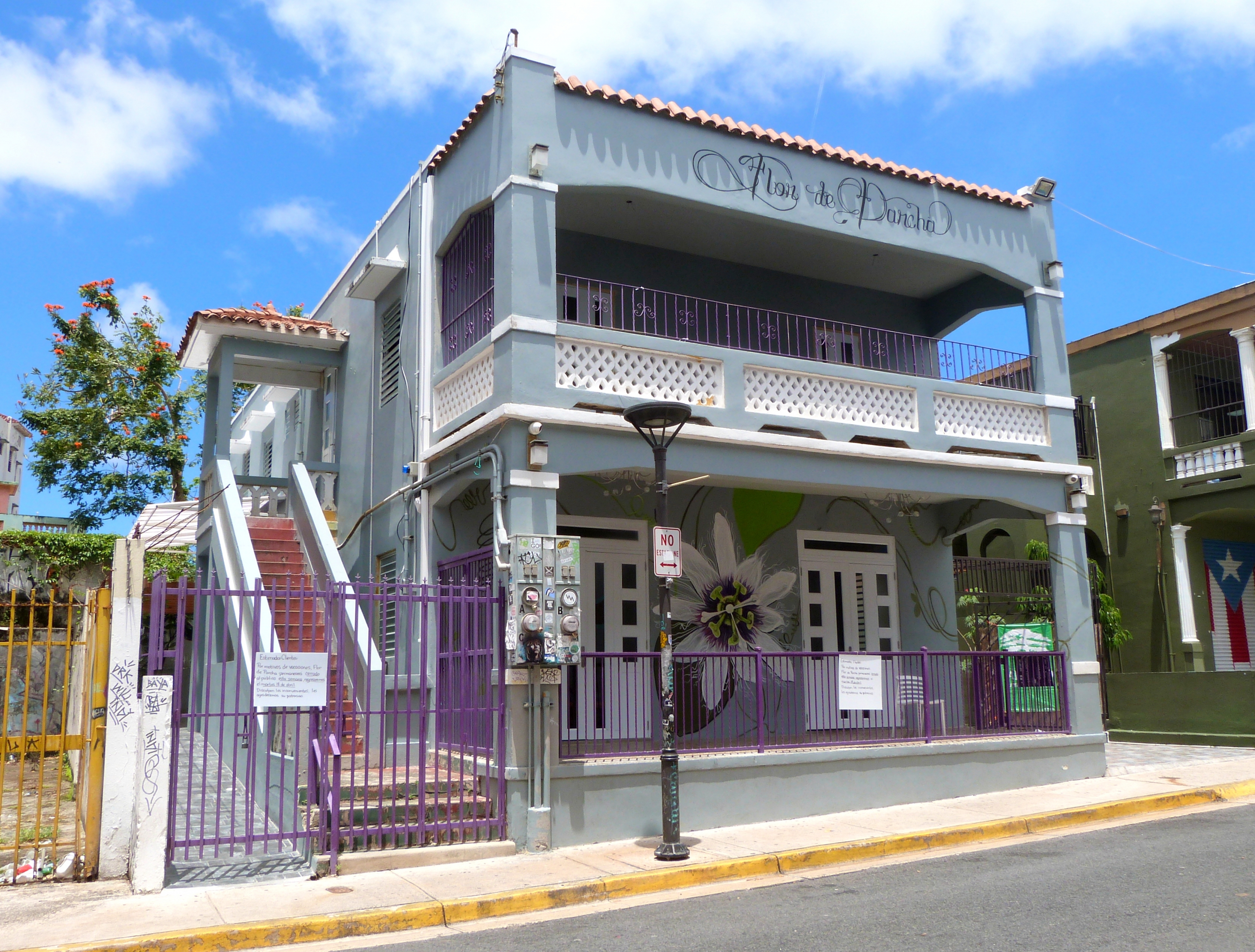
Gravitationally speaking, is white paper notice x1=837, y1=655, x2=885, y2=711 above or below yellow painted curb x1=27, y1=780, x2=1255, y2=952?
above

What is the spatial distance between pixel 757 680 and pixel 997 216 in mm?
6992

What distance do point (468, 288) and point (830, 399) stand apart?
14.2 feet

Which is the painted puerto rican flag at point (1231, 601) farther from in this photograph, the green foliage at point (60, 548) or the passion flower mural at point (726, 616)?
the green foliage at point (60, 548)

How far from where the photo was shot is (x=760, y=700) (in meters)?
10.6

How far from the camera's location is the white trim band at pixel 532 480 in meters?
10.1

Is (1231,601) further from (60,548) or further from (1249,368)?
(60,548)

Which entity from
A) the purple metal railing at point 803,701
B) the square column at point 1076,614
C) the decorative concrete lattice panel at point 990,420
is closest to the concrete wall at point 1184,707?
the square column at point 1076,614

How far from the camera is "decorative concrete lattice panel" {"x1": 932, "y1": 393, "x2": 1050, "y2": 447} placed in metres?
13.1

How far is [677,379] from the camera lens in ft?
37.5

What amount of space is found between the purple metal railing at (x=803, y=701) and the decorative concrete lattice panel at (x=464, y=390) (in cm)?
294

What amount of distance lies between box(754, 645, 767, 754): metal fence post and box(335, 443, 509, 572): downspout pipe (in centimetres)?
272

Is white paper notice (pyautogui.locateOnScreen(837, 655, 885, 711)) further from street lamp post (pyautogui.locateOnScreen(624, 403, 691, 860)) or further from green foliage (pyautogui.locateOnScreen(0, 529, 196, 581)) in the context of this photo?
green foliage (pyautogui.locateOnScreen(0, 529, 196, 581))

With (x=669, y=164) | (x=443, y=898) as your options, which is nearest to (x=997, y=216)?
(x=669, y=164)

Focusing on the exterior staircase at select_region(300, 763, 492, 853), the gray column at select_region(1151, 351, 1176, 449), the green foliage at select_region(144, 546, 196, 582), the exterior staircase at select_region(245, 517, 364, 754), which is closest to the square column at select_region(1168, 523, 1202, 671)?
the gray column at select_region(1151, 351, 1176, 449)
